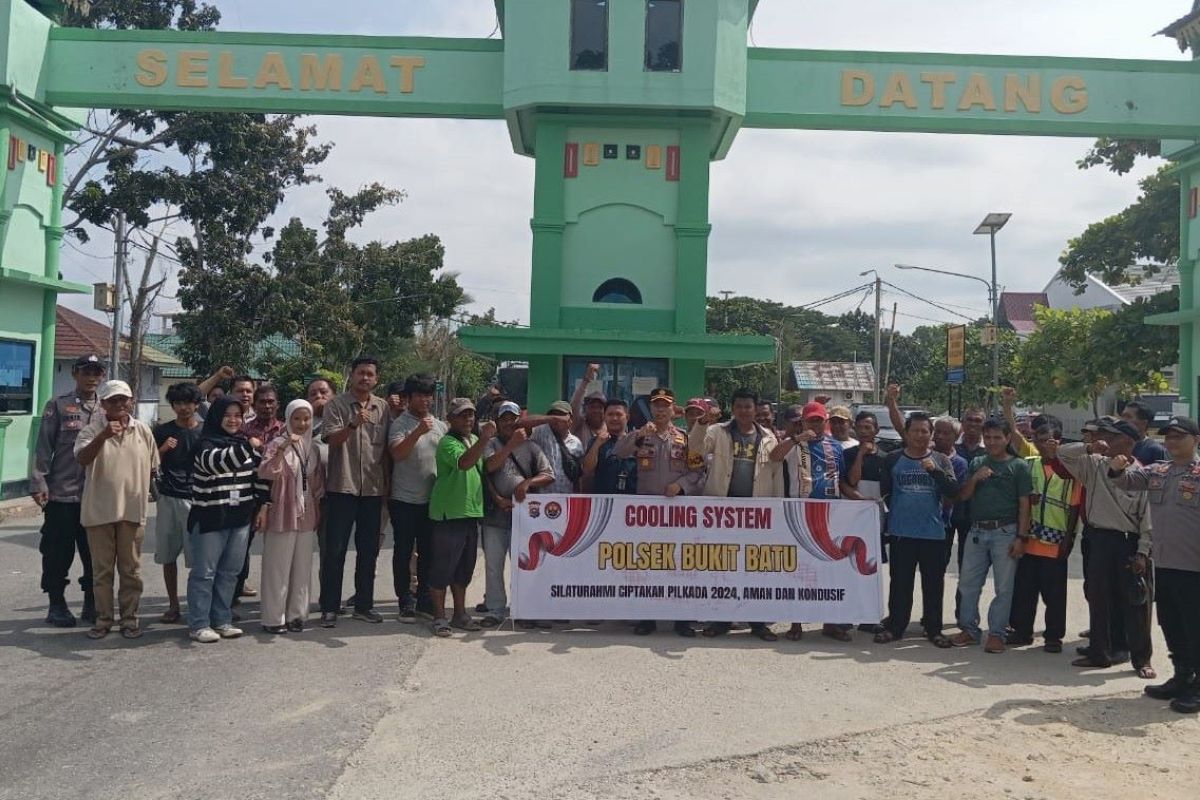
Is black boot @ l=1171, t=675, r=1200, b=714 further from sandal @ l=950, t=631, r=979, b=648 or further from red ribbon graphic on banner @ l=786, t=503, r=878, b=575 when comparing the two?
red ribbon graphic on banner @ l=786, t=503, r=878, b=575

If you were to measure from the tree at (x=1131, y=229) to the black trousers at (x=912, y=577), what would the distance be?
50.2 feet

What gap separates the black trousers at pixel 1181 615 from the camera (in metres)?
6.12

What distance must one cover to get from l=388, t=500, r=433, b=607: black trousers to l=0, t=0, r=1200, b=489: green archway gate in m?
6.73

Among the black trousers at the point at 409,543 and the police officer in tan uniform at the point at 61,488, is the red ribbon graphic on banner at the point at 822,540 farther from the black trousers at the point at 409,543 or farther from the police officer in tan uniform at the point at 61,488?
the police officer in tan uniform at the point at 61,488

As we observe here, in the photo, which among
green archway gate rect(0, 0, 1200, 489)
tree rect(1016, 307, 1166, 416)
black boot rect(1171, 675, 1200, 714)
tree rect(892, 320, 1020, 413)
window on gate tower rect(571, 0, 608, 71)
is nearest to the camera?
black boot rect(1171, 675, 1200, 714)

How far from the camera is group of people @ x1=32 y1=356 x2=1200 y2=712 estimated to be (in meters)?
7.04

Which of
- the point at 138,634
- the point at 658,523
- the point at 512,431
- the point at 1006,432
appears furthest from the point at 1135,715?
the point at 138,634

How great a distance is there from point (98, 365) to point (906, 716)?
5.95m

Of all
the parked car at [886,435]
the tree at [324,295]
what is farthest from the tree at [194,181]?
the parked car at [886,435]

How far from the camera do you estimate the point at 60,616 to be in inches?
289

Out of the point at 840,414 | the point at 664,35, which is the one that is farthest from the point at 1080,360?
the point at 840,414

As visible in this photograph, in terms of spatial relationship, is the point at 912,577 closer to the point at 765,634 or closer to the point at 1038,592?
the point at 1038,592

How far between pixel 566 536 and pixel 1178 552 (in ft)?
13.2

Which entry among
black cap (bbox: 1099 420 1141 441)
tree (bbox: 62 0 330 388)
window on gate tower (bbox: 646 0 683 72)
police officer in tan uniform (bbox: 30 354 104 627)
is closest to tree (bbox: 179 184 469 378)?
tree (bbox: 62 0 330 388)
